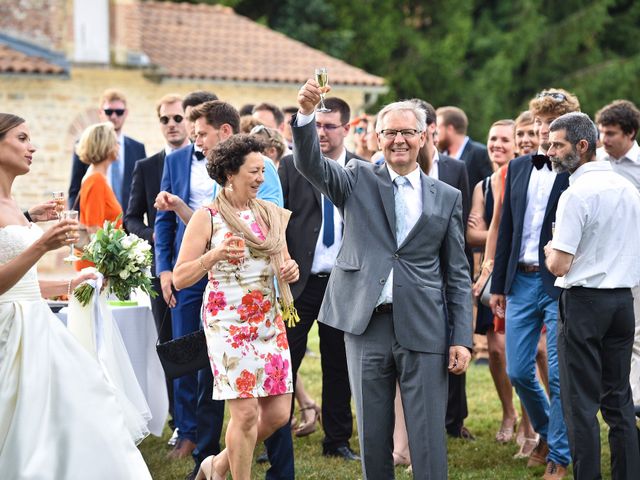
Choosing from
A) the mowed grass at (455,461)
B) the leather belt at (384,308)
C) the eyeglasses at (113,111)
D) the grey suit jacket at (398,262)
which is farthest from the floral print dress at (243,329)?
the eyeglasses at (113,111)

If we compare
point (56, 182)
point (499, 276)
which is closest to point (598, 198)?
point (499, 276)

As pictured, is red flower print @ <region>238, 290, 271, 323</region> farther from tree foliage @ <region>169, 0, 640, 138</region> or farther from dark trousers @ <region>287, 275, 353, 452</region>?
tree foliage @ <region>169, 0, 640, 138</region>

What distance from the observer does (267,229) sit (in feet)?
20.7

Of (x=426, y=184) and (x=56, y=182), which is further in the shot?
(x=56, y=182)

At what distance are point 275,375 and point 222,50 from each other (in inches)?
817

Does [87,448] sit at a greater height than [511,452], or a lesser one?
greater

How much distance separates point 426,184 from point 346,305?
77 centimetres

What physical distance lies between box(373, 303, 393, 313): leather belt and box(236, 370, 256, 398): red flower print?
3.06 ft

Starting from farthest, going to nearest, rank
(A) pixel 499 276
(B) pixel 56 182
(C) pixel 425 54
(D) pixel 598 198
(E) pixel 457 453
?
1. (C) pixel 425 54
2. (B) pixel 56 182
3. (E) pixel 457 453
4. (A) pixel 499 276
5. (D) pixel 598 198

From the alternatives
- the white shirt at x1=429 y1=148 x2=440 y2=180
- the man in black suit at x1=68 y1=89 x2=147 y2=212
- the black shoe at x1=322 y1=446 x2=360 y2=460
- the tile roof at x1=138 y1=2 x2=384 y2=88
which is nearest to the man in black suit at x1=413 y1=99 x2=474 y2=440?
the white shirt at x1=429 y1=148 x2=440 y2=180

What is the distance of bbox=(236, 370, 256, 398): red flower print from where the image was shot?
6.09 metres

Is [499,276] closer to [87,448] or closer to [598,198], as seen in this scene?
[598,198]

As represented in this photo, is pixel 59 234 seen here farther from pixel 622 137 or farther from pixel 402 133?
pixel 622 137

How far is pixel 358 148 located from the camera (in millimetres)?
10375
